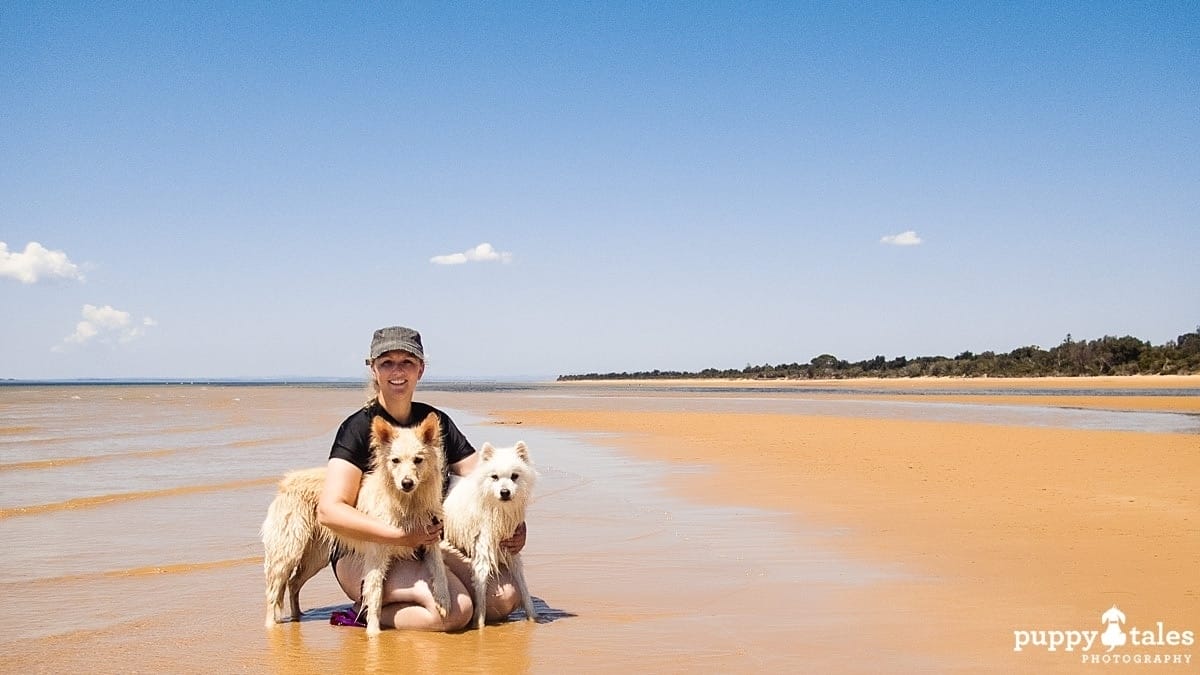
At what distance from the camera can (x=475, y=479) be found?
207 inches

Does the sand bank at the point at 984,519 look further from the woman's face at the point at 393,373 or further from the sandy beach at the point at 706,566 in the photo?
the woman's face at the point at 393,373

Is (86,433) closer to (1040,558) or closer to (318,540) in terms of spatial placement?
(318,540)

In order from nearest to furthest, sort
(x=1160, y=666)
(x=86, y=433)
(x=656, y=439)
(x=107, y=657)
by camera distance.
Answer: (x=1160, y=666), (x=107, y=657), (x=656, y=439), (x=86, y=433)

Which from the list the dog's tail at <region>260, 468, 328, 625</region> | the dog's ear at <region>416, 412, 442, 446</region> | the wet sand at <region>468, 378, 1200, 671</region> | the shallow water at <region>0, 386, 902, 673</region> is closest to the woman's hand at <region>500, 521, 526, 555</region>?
the shallow water at <region>0, 386, 902, 673</region>

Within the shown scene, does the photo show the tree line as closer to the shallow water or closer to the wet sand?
the wet sand

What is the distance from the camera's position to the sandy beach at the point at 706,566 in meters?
4.61

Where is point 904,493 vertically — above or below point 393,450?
below

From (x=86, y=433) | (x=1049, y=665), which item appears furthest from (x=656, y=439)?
(x=1049, y=665)

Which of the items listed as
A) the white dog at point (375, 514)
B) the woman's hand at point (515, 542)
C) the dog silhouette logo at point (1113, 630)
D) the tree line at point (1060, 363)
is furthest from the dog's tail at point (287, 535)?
the tree line at point (1060, 363)

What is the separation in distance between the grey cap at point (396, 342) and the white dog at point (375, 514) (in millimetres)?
447

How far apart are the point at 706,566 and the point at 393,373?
2.92m

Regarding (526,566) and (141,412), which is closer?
(526,566)

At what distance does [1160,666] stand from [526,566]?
4241 millimetres

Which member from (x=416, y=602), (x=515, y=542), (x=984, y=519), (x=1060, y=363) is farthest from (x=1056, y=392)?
(x=416, y=602)
